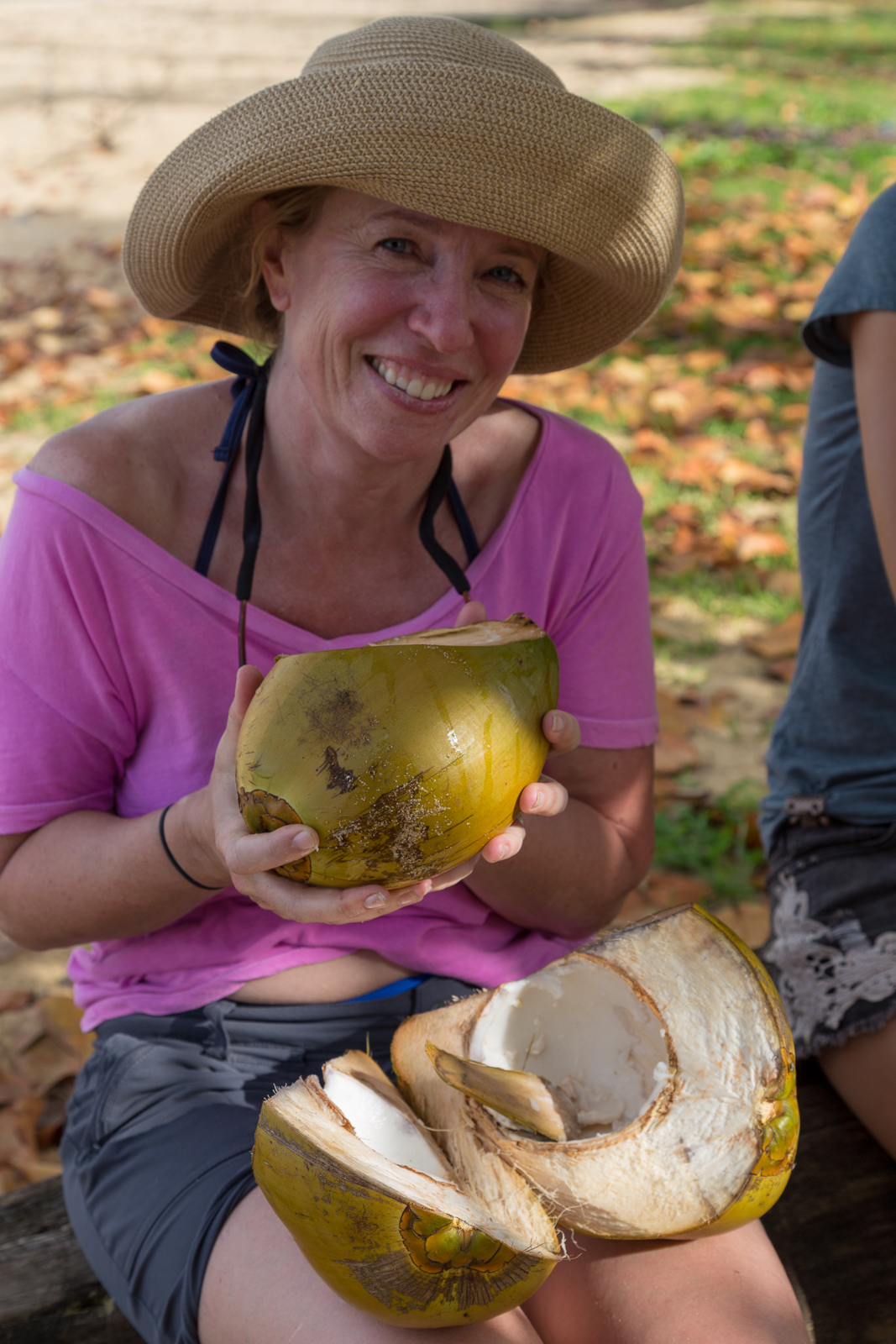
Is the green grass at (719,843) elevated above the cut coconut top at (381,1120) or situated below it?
below

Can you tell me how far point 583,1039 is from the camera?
1596mm

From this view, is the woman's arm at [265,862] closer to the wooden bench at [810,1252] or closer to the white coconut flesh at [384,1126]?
the white coconut flesh at [384,1126]

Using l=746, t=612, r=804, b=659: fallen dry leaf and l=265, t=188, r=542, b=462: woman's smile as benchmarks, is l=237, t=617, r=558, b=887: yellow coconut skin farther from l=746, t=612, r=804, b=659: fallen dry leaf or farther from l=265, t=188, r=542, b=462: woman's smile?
l=746, t=612, r=804, b=659: fallen dry leaf

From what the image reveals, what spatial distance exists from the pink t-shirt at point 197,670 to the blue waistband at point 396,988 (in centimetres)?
3

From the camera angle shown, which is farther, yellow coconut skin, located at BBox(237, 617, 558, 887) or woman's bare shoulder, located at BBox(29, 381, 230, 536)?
woman's bare shoulder, located at BBox(29, 381, 230, 536)

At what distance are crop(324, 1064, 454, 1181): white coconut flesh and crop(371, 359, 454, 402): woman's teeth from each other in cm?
Answer: 87

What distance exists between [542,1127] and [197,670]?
0.76 m

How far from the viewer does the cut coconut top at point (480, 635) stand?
1.33 metres

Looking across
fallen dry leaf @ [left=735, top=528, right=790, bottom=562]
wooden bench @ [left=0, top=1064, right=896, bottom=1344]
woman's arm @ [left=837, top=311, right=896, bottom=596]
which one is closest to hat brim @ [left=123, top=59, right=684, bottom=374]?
woman's arm @ [left=837, top=311, right=896, bottom=596]

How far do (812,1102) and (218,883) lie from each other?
3.50 feet

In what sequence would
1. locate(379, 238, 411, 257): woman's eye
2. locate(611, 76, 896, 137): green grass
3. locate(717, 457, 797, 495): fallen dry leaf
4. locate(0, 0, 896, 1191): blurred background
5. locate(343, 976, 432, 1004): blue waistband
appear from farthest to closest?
locate(611, 76, 896, 137): green grass → locate(717, 457, 797, 495): fallen dry leaf → locate(0, 0, 896, 1191): blurred background → locate(343, 976, 432, 1004): blue waistband → locate(379, 238, 411, 257): woman's eye

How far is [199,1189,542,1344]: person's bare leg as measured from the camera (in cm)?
126

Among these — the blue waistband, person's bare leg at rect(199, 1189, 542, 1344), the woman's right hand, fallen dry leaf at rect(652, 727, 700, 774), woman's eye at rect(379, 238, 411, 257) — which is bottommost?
fallen dry leaf at rect(652, 727, 700, 774)

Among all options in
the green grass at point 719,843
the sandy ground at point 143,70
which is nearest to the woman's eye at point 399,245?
the green grass at point 719,843
